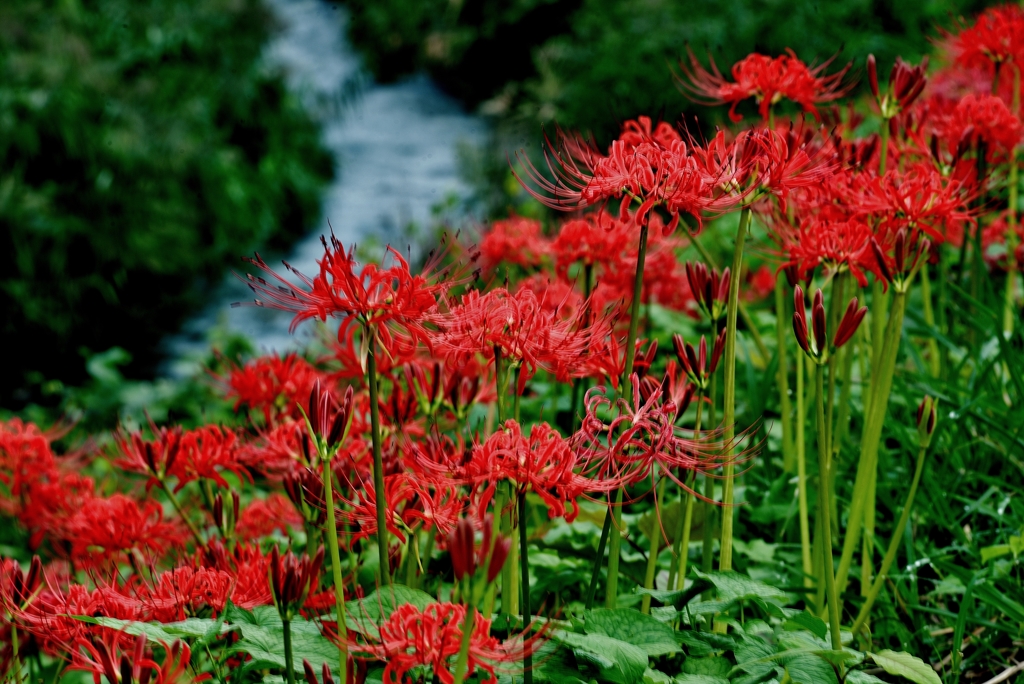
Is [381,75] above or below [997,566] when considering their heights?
above

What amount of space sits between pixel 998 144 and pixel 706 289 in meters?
1.07

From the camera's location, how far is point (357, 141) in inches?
389

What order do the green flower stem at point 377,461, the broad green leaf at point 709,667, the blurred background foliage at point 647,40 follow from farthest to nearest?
the blurred background foliage at point 647,40, the broad green leaf at point 709,667, the green flower stem at point 377,461

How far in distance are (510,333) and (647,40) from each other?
6.30 metres

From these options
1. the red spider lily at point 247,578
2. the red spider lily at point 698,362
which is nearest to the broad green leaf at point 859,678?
the red spider lily at point 698,362

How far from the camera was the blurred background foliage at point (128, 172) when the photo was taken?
6.31 m

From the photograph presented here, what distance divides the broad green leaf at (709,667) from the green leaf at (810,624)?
11 centimetres

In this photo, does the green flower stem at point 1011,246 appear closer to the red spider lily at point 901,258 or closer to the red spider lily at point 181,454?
the red spider lily at point 901,258

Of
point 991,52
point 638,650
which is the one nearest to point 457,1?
point 991,52

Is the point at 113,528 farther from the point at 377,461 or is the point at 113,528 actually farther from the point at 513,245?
the point at 513,245

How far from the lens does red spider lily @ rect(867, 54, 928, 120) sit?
1.71m

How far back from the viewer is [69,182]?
265 inches

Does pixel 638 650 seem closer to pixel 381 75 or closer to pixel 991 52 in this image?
pixel 991 52

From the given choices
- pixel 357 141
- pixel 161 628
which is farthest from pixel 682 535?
pixel 357 141
